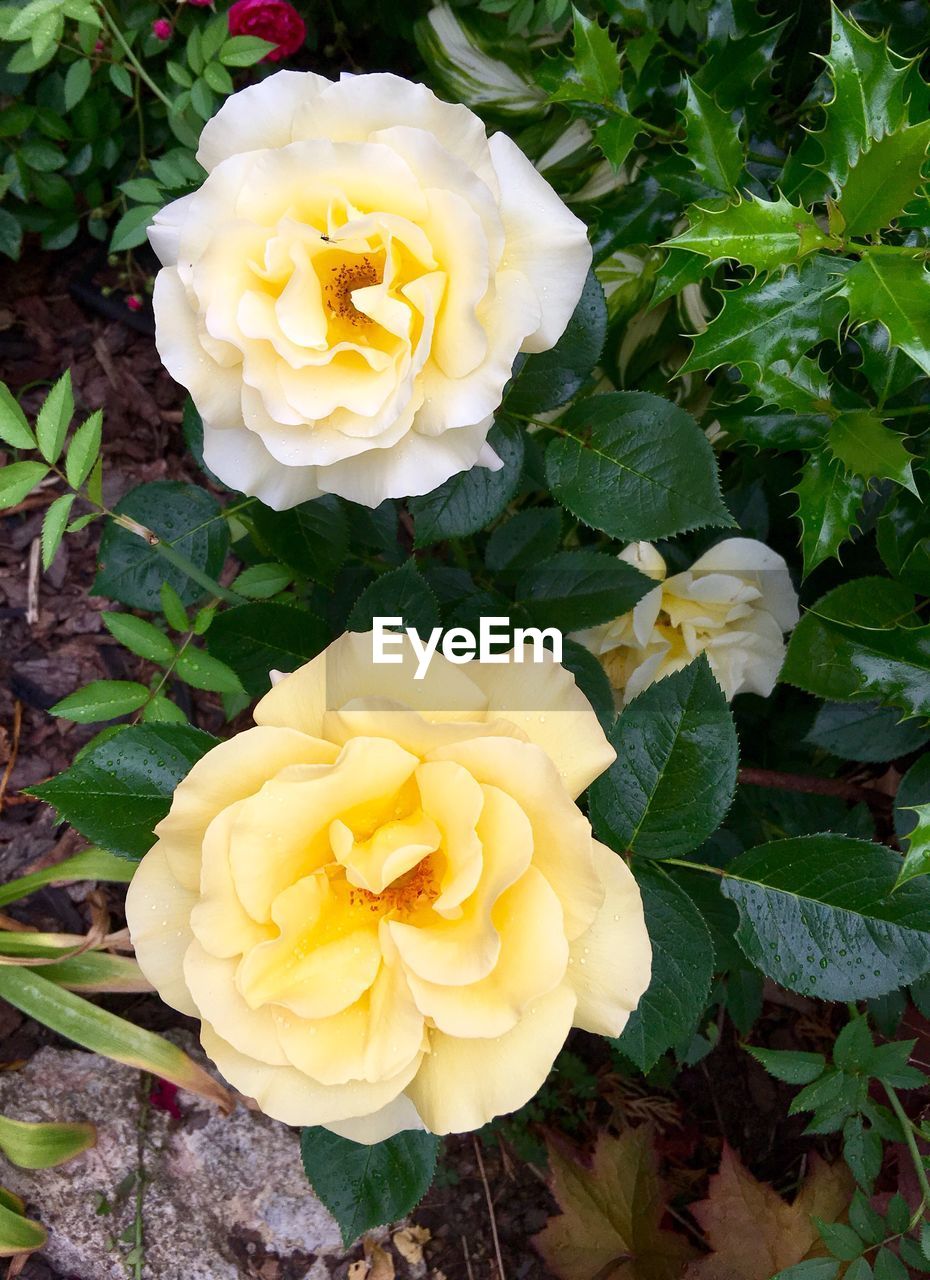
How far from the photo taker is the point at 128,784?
0.72 metres

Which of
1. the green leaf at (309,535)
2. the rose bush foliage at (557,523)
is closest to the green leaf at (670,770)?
the rose bush foliage at (557,523)

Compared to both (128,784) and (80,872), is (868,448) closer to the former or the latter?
(128,784)

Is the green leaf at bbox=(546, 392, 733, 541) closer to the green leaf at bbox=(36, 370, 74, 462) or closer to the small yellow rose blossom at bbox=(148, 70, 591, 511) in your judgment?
the small yellow rose blossom at bbox=(148, 70, 591, 511)

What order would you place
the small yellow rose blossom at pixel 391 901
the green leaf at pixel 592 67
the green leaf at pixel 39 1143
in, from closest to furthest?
the small yellow rose blossom at pixel 391 901 → the green leaf at pixel 592 67 → the green leaf at pixel 39 1143

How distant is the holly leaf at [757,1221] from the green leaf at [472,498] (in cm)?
76

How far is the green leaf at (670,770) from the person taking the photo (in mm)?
757

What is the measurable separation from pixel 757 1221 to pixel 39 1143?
86 centimetres

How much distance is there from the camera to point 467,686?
2.05 ft

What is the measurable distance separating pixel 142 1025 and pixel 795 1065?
36.8 inches

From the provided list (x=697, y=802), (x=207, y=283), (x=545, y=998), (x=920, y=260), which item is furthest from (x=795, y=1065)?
(x=207, y=283)

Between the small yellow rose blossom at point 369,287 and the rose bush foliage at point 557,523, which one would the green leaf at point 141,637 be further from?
the small yellow rose blossom at point 369,287

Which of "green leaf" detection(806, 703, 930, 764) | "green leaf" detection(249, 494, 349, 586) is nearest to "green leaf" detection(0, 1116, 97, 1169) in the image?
"green leaf" detection(249, 494, 349, 586)

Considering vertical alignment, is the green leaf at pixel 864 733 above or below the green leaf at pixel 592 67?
below

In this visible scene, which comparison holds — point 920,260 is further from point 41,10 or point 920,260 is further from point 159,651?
point 41,10
